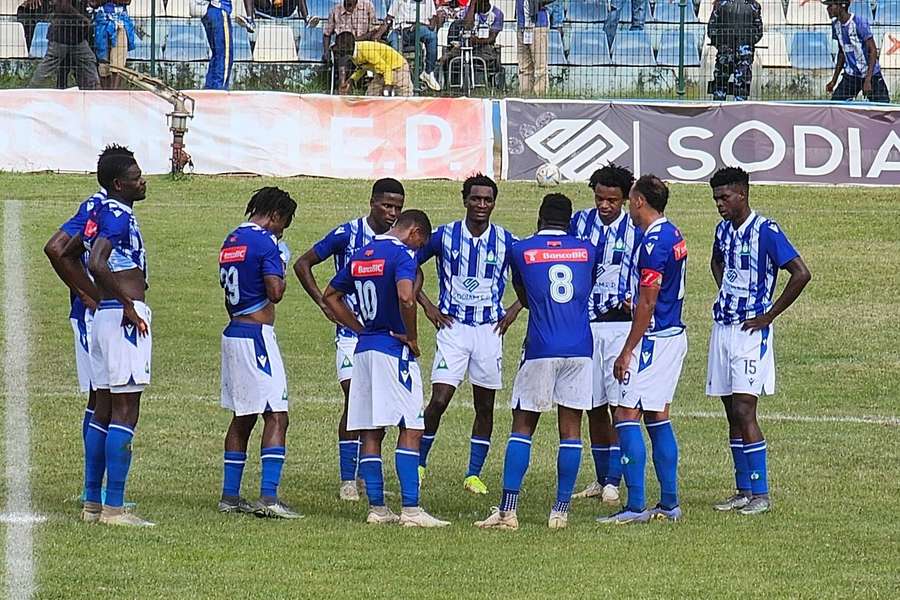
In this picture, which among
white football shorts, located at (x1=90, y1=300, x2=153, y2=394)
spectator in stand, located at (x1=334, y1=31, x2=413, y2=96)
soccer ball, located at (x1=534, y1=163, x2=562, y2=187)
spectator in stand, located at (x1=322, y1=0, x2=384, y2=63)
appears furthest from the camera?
spectator in stand, located at (x1=322, y1=0, x2=384, y2=63)

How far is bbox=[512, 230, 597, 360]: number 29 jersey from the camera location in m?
10.1

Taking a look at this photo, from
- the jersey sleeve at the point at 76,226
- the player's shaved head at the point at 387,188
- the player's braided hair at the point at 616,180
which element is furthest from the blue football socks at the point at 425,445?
the jersey sleeve at the point at 76,226

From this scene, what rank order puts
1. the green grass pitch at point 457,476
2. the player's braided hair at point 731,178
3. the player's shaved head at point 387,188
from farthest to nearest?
the player's shaved head at point 387,188 < the player's braided hair at point 731,178 < the green grass pitch at point 457,476

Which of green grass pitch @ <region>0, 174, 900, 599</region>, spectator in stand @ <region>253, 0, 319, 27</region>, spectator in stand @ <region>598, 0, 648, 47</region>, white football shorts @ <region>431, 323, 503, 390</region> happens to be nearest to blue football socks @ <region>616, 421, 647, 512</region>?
green grass pitch @ <region>0, 174, 900, 599</region>

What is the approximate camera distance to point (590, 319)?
36.2ft

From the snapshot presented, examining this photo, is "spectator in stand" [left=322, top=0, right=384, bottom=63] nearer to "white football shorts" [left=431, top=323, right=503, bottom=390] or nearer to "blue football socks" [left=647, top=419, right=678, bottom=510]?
"white football shorts" [left=431, top=323, right=503, bottom=390]

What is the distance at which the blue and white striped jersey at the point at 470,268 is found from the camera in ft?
36.3

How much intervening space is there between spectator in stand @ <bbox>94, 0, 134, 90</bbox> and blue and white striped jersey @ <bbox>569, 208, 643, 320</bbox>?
15.8 metres

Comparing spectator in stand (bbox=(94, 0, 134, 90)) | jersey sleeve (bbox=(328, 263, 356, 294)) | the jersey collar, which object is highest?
spectator in stand (bbox=(94, 0, 134, 90))

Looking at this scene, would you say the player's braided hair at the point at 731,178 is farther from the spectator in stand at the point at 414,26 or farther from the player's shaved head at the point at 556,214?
the spectator in stand at the point at 414,26

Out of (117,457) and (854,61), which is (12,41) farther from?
(117,457)

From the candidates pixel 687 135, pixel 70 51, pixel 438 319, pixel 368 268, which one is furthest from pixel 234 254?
pixel 70 51

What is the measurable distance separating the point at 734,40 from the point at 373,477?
17.7 m

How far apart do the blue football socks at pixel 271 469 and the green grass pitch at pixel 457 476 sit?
0.85ft
